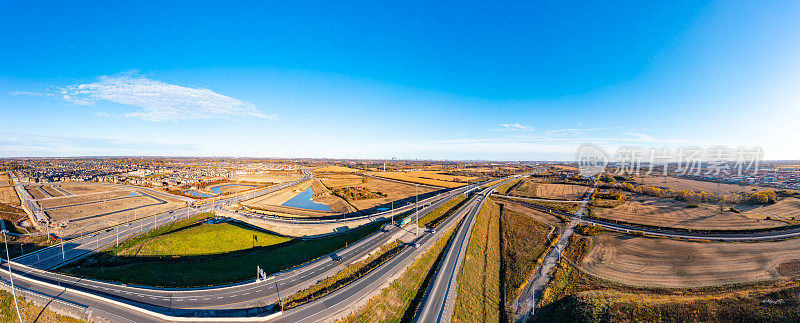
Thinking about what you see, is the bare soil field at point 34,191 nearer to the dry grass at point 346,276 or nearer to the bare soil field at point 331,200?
the bare soil field at point 331,200

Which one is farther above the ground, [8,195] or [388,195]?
[8,195]

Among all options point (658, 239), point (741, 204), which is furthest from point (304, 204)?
point (741, 204)

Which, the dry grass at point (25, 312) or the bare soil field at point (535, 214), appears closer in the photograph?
the dry grass at point (25, 312)

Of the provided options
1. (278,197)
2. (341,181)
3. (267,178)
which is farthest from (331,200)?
(267,178)

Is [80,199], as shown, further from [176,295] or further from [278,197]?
[176,295]

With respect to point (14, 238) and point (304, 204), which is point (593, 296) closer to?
point (304, 204)

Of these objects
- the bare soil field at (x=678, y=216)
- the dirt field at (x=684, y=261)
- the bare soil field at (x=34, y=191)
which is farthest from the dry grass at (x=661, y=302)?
the bare soil field at (x=34, y=191)
